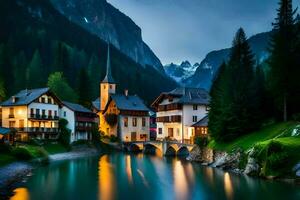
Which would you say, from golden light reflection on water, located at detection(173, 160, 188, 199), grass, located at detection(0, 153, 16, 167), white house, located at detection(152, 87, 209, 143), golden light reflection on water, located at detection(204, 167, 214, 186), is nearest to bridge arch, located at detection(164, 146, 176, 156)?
white house, located at detection(152, 87, 209, 143)

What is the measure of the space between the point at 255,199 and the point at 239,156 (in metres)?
20.7

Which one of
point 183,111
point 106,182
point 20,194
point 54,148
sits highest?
point 183,111

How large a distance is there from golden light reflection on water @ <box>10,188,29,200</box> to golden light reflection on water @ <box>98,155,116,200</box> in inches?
287

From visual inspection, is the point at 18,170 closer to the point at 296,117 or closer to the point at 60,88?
the point at 296,117

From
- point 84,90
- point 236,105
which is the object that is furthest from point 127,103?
point 236,105

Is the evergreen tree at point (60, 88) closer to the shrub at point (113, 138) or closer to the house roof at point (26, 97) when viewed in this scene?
the shrub at point (113, 138)

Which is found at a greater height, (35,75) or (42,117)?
(35,75)

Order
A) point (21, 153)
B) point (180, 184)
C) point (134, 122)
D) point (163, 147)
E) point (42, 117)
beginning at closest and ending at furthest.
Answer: point (180, 184) → point (21, 153) → point (42, 117) → point (163, 147) → point (134, 122)

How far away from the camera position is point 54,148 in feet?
271

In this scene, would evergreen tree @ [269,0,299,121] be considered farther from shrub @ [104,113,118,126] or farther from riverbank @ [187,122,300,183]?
shrub @ [104,113,118,126]

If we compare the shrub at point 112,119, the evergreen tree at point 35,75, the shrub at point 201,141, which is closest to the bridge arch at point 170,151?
the shrub at point 201,141

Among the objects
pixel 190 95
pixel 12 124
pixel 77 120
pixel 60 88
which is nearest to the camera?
pixel 12 124

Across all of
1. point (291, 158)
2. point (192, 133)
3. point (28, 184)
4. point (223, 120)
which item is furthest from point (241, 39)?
point (28, 184)

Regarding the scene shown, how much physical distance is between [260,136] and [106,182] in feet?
84.8
